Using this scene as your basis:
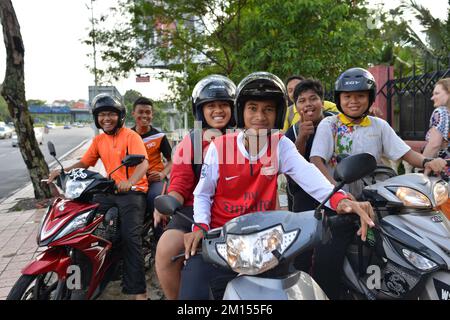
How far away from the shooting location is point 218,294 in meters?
1.95

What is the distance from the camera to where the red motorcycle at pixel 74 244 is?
8.68ft

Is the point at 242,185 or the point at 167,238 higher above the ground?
the point at 242,185

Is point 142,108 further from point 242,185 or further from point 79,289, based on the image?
point 242,185

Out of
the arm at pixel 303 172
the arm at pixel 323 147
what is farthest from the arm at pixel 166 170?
the arm at pixel 303 172

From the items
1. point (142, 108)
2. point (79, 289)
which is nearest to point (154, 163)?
point (142, 108)

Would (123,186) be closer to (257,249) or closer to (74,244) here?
(74,244)

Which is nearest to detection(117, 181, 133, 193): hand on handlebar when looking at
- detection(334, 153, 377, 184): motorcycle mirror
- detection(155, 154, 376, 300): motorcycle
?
detection(155, 154, 376, 300): motorcycle

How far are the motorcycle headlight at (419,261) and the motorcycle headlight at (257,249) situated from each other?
944 mm

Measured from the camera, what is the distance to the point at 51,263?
2.62 meters

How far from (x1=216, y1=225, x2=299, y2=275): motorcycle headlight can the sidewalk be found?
9.74ft

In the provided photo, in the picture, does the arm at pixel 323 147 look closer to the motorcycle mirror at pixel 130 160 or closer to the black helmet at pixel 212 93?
the black helmet at pixel 212 93

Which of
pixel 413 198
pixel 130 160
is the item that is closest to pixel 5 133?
pixel 130 160
